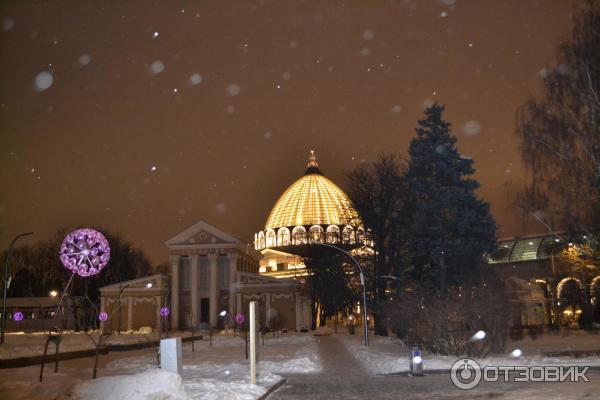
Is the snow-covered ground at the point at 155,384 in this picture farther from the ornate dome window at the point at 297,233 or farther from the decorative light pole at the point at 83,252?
the ornate dome window at the point at 297,233

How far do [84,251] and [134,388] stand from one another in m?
9.65

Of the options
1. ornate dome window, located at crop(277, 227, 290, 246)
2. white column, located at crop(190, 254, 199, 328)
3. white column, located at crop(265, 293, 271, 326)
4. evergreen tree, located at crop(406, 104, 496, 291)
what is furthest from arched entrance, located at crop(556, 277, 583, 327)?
ornate dome window, located at crop(277, 227, 290, 246)

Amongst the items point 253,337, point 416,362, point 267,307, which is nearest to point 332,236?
point 267,307

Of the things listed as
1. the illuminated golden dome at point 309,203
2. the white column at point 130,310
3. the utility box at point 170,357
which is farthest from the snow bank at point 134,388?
the illuminated golden dome at point 309,203

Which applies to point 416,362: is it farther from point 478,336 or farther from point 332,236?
point 332,236

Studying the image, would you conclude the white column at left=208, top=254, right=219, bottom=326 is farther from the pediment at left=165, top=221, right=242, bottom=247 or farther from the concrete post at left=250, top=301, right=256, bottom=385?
the concrete post at left=250, top=301, right=256, bottom=385

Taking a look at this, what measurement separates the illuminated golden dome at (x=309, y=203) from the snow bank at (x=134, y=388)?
316 ft

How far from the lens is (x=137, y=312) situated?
221 feet

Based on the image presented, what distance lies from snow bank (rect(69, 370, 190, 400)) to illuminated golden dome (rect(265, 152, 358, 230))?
96.3 m

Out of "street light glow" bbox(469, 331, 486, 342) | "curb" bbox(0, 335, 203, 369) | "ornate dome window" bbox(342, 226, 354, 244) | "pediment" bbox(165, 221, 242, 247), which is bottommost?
"curb" bbox(0, 335, 203, 369)

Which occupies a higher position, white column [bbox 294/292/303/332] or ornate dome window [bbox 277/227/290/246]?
ornate dome window [bbox 277/227/290/246]

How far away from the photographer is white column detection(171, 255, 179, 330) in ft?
223

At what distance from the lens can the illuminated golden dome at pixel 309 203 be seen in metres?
113

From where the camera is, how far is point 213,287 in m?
68.8
